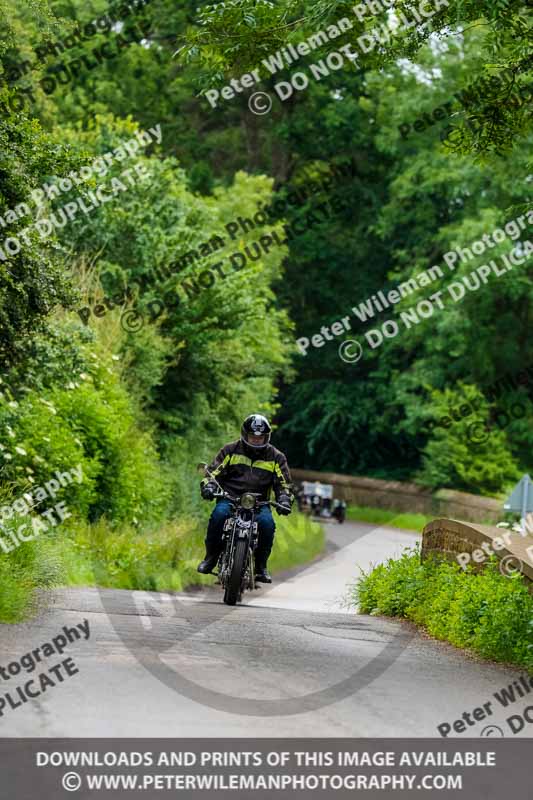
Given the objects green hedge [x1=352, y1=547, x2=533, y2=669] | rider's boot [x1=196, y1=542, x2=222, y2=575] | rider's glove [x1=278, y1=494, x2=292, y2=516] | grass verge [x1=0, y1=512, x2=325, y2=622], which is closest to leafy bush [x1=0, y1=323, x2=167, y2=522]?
grass verge [x1=0, y1=512, x2=325, y2=622]

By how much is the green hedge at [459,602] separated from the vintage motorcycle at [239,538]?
1.82 metres

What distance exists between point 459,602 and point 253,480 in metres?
2.78

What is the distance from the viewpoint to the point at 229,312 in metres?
30.9

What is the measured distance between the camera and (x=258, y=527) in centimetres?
1468

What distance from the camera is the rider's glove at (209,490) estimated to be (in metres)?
14.3

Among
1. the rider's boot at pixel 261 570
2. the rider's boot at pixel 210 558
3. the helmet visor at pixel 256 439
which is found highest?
the helmet visor at pixel 256 439

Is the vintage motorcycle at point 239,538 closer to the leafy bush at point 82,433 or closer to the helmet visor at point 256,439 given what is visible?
the helmet visor at point 256,439

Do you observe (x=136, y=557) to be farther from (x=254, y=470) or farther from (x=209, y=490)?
(x=209, y=490)

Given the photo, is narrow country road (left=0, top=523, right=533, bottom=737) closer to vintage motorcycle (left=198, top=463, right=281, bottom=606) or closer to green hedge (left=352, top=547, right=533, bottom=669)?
green hedge (left=352, top=547, right=533, bottom=669)

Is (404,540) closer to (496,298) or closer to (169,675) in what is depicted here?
(496,298)

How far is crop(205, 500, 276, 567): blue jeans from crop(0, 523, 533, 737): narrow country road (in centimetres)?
69

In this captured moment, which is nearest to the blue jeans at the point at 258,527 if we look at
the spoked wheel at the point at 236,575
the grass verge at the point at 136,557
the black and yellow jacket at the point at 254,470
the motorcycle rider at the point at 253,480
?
the motorcycle rider at the point at 253,480

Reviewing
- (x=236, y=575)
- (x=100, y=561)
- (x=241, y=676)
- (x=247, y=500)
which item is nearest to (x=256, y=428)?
(x=247, y=500)
